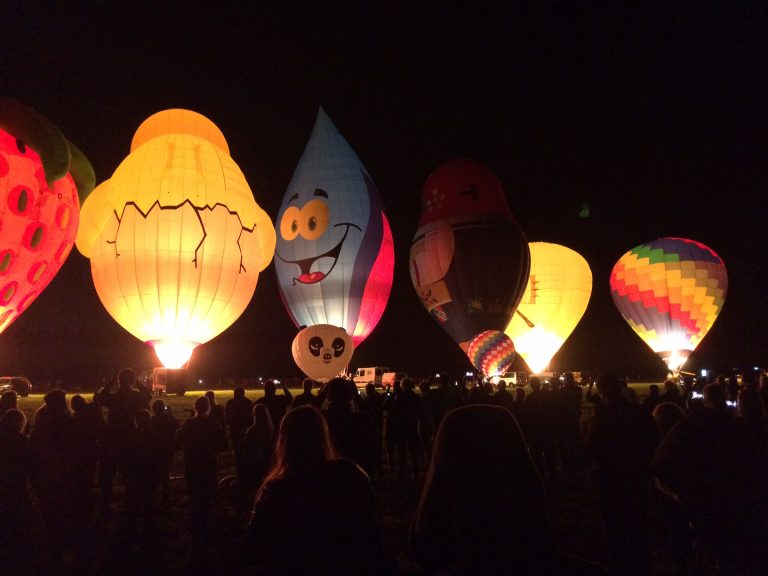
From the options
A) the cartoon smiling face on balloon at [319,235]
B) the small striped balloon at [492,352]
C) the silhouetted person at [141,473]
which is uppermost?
the cartoon smiling face on balloon at [319,235]

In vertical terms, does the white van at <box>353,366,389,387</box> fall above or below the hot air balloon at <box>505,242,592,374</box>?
below

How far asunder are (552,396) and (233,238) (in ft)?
28.6

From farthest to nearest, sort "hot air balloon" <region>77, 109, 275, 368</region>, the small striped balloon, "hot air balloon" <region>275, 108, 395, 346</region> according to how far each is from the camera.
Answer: the small striped balloon, "hot air balloon" <region>275, 108, 395, 346</region>, "hot air balloon" <region>77, 109, 275, 368</region>

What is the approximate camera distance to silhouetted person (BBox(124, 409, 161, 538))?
14.6 feet

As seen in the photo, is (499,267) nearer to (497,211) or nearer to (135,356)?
(497,211)

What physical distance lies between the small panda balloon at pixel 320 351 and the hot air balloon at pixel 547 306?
10.4 metres

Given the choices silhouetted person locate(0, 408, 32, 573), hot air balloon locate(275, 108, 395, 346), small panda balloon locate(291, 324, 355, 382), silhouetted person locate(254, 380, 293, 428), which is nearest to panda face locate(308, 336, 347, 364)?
small panda balloon locate(291, 324, 355, 382)

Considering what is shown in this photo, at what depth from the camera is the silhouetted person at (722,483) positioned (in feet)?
8.14

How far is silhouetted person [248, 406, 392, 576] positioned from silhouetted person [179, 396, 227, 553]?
10.1 ft

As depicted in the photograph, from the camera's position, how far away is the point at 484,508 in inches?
60.8

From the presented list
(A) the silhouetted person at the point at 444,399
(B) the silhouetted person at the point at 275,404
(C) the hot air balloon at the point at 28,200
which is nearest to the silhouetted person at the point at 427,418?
(A) the silhouetted person at the point at 444,399

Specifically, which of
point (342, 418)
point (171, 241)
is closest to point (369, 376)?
point (171, 241)

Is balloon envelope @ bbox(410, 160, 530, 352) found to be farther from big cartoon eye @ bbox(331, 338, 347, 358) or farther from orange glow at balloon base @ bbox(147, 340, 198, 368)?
orange glow at balloon base @ bbox(147, 340, 198, 368)

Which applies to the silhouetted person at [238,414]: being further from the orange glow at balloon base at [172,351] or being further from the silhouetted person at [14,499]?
the orange glow at balloon base at [172,351]
